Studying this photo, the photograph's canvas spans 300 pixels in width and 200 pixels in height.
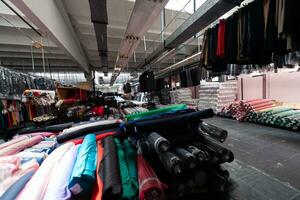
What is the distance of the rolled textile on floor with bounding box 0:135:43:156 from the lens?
1.45 m

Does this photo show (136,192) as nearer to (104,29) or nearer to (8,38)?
(104,29)

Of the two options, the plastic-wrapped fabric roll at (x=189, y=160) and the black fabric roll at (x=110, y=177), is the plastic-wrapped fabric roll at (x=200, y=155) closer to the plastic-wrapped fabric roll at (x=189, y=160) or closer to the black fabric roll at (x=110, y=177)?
the plastic-wrapped fabric roll at (x=189, y=160)

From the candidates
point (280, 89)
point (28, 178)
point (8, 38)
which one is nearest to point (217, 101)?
point (280, 89)

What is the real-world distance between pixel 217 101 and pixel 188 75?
5.12 ft

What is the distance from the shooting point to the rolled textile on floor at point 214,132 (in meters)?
1.51

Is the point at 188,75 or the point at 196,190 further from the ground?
the point at 188,75

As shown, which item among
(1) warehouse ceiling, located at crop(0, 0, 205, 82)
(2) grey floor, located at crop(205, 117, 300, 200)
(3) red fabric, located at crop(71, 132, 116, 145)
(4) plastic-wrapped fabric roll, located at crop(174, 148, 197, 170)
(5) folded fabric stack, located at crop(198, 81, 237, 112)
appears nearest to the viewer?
(4) plastic-wrapped fabric roll, located at crop(174, 148, 197, 170)

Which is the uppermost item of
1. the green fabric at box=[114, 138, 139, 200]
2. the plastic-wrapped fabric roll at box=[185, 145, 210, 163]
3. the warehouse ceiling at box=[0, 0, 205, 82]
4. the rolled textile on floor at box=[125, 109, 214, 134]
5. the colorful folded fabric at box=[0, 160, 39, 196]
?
the warehouse ceiling at box=[0, 0, 205, 82]

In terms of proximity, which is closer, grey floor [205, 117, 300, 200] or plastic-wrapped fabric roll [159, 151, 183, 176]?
plastic-wrapped fabric roll [159, 151, 183, 176]

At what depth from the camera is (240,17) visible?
6.86 feet

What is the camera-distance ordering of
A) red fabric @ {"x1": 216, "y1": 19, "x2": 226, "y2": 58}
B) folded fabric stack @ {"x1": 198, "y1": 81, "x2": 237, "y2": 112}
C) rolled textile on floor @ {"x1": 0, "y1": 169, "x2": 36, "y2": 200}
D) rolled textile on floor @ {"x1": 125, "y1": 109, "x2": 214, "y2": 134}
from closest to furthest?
rolled textile on floor @ {"x1": 0, "y1": 169, "x2": 36, "y2": 200}
rolled textile on floor @ {"x1": 125, "y1": 109, "x2": 214, "y2": 134}
red fabric @ {"x1": 216, "y1": 19, "x2": 226, "y2": 58}
folded fabric stack @ {"x1": 198, "y1": 81, "x2": 237, "y2": 112}

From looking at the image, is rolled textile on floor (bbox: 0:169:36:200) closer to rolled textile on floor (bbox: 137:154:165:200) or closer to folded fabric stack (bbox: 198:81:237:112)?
rolled textile on floor (bbox: 137:154:165:200)

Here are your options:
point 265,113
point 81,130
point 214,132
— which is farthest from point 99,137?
point 265,113

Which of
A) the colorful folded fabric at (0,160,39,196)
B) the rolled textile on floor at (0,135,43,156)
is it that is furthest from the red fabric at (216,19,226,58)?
the rolled textile on floor at (0,135,43,156)
